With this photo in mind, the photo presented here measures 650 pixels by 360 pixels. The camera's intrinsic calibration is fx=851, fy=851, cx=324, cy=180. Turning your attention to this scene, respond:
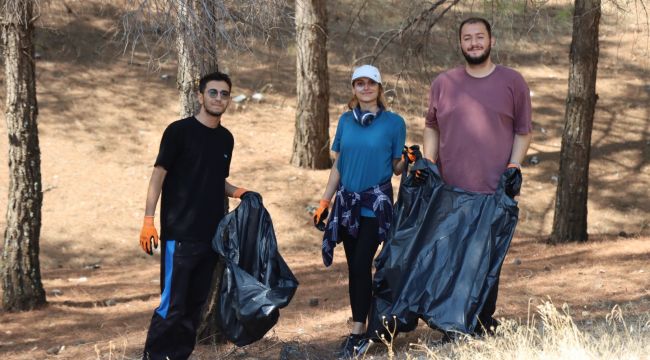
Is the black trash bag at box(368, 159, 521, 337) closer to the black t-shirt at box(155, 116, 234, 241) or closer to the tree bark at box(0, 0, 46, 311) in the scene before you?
the black t-shirt at box(155, 116, 234, 241)

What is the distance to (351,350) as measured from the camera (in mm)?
4965

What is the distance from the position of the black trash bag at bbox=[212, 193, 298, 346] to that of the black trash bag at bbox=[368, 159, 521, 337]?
0.58 m

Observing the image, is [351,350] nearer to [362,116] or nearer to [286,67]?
[362,116]

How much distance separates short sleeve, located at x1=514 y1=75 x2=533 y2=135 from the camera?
15.2ft

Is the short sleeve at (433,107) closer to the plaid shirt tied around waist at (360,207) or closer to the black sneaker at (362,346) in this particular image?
the plaid shirt tied around waist at (360,207)

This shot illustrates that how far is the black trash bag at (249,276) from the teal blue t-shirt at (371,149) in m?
0.57

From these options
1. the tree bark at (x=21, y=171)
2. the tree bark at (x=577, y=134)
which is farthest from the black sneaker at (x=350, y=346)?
the tree bark at (x=577, y=134)

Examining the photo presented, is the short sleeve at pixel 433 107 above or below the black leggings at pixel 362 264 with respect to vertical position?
above

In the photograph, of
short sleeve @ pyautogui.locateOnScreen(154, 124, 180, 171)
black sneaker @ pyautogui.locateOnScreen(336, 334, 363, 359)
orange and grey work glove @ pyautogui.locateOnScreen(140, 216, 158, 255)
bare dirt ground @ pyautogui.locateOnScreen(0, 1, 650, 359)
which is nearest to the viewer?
short sleeve @ pyautogui.locateOnScreen(154, 124, 180, 171)

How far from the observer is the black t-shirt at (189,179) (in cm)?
456

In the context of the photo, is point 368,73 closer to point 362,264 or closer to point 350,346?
point 362,264

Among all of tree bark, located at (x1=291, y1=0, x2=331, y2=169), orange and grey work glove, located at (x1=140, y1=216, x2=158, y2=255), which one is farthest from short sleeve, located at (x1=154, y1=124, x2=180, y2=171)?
tree bark, located at (x1=291, y1=0, x2=331, y2=169)

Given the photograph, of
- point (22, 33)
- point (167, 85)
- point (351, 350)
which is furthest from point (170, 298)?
point (167, 85)

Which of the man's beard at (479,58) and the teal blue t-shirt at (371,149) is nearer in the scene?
the man's beard at (479,58)
